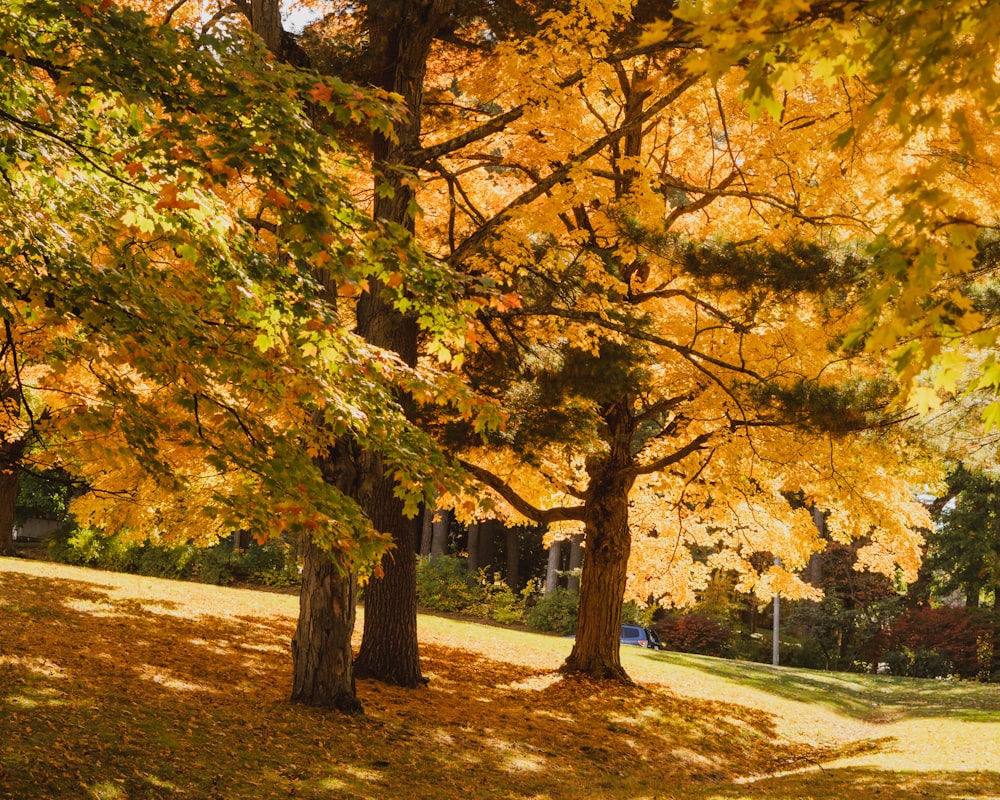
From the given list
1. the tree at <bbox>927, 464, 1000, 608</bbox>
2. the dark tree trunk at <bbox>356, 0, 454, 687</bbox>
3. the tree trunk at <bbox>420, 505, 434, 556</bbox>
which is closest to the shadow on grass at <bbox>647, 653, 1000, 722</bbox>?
the tree at <bbox>927, 464, 1000, 608</bbox>

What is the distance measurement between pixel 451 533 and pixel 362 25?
3166 centimetres

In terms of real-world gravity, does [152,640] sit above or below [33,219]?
below

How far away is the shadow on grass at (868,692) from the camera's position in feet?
57.4

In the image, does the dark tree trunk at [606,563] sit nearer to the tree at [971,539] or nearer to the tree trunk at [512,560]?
the tree trunk at [512,560]

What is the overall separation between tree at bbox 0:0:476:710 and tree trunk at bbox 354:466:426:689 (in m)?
5.89

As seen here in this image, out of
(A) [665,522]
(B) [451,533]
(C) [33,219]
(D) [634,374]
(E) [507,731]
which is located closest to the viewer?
(C) [33,219]

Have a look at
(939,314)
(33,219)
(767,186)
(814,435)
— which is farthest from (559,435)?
(939,314)

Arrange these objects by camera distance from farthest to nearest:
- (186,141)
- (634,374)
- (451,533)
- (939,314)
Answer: (451,533) < (634,374) < (186,141) < (939,314)

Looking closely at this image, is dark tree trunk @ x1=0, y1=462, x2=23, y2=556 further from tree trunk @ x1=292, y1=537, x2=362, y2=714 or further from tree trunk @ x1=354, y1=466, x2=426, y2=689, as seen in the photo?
tree trunk @ x1=292, y1=537, x2=362, y2=714

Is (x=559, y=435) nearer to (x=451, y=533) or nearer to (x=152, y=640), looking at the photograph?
(x=152, y=640)

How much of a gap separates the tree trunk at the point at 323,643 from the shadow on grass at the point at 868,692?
34.7 feet

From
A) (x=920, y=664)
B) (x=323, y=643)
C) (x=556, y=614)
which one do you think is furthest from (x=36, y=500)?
(x=920, y=664)

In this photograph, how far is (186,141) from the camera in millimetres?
4848

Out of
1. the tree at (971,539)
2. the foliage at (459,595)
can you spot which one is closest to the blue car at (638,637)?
the foliage at (459,595)
